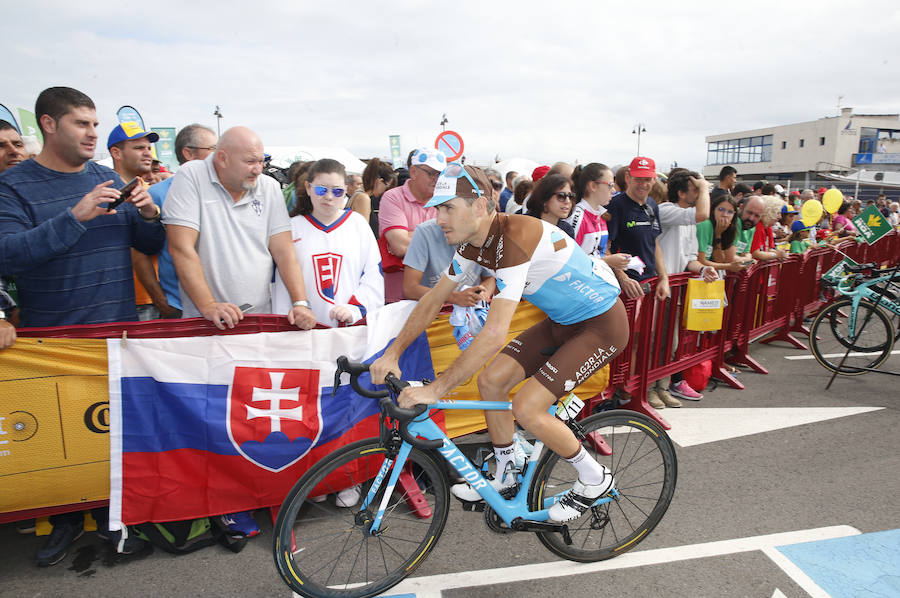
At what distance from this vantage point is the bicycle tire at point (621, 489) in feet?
9.48

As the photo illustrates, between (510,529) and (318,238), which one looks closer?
(510,529)

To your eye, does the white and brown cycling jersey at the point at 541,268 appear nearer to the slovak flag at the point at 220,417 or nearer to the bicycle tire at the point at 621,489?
the bicycle tire at the point at 621,489

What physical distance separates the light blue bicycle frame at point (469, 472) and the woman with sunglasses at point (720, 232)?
3.75 metres

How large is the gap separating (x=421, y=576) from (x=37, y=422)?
2.16 m

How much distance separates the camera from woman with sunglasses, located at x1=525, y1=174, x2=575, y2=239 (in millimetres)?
4109

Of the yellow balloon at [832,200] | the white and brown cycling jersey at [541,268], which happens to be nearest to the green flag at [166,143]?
the white and brown cycling jersey at [541,268]

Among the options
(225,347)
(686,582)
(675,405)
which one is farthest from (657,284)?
(225,347)

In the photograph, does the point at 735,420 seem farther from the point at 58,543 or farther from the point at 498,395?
the point at 58,543

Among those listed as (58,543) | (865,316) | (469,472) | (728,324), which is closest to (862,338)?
(865,316)

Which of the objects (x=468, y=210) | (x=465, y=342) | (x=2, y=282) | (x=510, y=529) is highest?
(x=468, y=210)

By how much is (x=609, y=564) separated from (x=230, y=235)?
2.94 metres

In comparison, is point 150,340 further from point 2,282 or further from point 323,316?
point 323,316

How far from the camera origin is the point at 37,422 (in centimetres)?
275

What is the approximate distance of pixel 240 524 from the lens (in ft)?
10.5
